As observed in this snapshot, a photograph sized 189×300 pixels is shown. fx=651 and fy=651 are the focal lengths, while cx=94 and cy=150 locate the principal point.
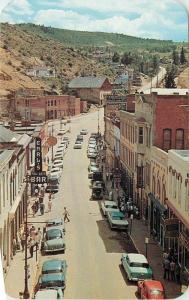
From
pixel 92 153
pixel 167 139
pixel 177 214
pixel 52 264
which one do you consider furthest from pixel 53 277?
pixel 167 139

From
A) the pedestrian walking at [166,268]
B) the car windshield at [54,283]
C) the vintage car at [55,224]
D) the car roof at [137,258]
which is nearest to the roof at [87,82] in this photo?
the vintage car at [55,224]

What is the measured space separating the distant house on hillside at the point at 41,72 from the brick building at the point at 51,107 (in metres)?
0.50

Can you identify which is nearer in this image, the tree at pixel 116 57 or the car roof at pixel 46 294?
the car roof at pixel 46 294

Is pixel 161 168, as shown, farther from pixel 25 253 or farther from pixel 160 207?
pixel 25 253

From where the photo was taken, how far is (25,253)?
7242mm

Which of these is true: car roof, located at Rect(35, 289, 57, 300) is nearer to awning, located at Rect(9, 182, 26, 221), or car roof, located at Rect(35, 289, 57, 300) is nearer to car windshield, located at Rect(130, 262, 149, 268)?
car windshield, located at Rect(130, 262, 149, 268)

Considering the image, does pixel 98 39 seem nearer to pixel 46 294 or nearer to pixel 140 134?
pixel 140 134

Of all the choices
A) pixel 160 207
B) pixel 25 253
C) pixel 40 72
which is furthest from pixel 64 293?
pixel 40 72

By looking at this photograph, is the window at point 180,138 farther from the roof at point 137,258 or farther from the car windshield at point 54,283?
the car windshield at point 54,283

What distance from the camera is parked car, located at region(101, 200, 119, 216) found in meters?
7.98

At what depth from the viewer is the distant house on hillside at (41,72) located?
30.9 feet

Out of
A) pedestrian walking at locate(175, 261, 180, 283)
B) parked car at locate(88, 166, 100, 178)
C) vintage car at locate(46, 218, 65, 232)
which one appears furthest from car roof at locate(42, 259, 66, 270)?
parked car at locate(88, 166, 100, 178)

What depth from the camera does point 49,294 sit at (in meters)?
6.41

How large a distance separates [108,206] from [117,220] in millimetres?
210
